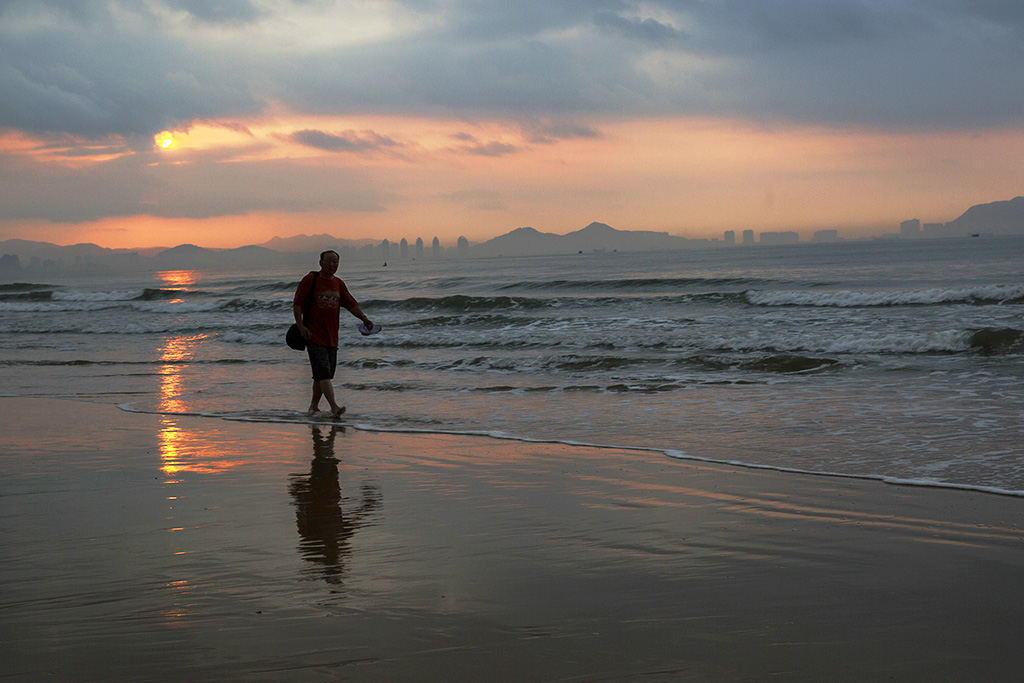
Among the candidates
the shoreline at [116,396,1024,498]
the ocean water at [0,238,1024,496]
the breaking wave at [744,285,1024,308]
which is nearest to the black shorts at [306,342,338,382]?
the shoreline at [116,396,1024,498]

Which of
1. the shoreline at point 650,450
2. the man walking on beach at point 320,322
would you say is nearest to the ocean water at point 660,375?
the shoreline at point 650,450

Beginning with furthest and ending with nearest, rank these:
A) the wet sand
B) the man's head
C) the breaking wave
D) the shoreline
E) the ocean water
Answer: the breaking wave
the man's head
the ocean water
the shoreline
the wet sand

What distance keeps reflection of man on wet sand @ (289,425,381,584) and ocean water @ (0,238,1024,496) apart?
2.12 m

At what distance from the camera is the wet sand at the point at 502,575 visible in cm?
246

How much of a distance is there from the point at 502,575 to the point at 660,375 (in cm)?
→ 812

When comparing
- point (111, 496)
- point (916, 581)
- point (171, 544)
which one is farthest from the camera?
point (111, 496)

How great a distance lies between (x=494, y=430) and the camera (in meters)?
7.50

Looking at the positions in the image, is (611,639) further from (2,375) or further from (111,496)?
(2,375)

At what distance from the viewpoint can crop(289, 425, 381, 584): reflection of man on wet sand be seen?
3.54 meters

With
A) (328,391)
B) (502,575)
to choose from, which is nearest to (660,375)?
(328,391)

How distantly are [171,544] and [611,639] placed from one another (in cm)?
223

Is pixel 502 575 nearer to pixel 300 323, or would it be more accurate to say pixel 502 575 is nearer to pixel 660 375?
pixel 300 323

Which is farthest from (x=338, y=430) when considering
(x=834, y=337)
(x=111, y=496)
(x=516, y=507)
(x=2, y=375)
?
(x=834, y=337)

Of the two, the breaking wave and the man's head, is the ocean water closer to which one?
the breaking wave
